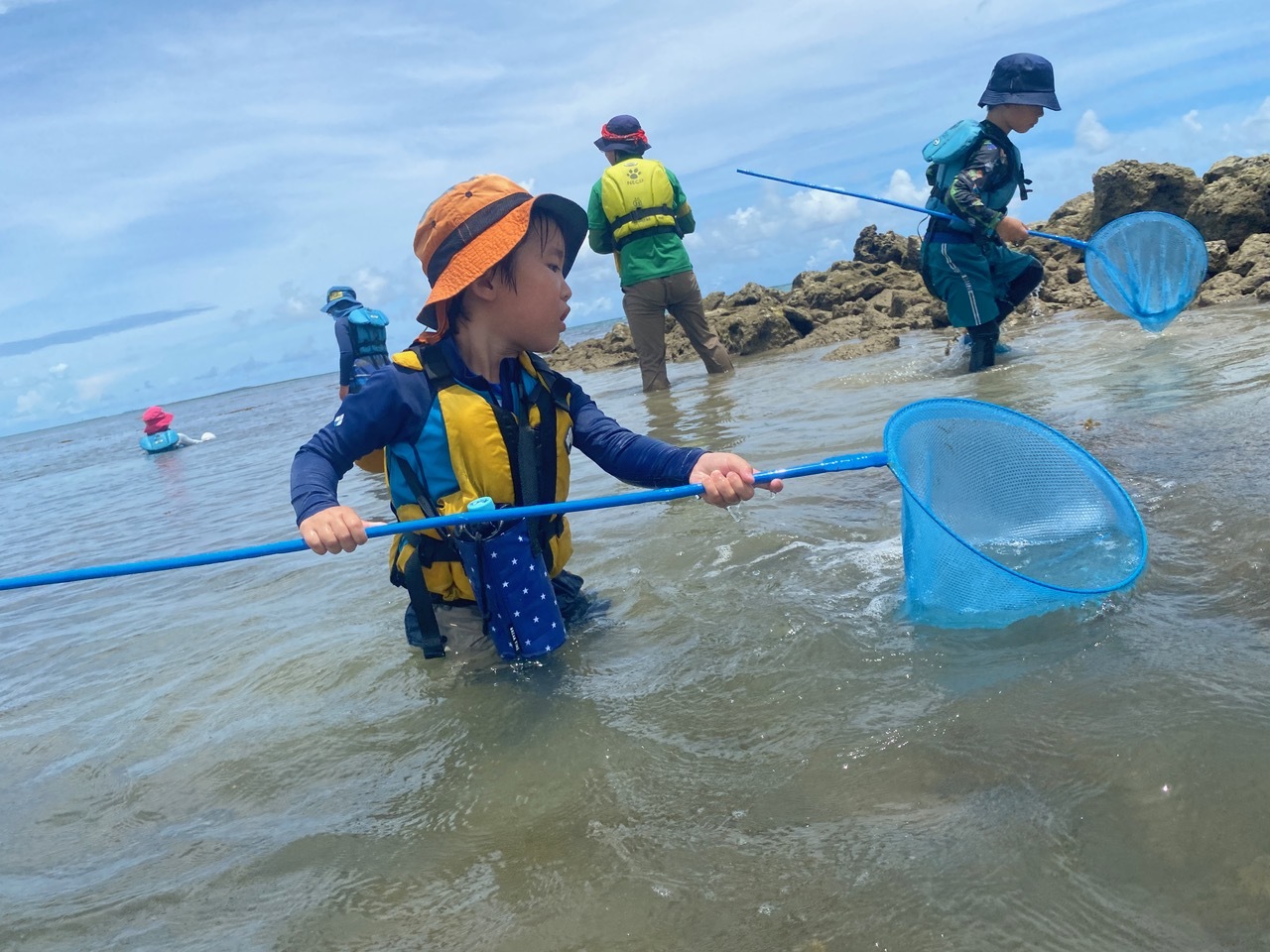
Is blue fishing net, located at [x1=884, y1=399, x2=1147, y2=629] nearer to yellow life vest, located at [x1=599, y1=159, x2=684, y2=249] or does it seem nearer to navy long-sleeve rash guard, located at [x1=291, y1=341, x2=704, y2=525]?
navy long-sleeve rash guard, located at [x1=291, y1=341, x2=704, y2=525]

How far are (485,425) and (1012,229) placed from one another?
5241 millimetres

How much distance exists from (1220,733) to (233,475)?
34.9 feet

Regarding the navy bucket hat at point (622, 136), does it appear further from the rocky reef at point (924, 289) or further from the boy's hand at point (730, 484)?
the boy's hand at point (730, 484)

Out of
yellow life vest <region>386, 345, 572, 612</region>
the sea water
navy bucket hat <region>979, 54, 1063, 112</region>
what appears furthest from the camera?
navy bucket hat <region>979, 54, 1063, 112</region>

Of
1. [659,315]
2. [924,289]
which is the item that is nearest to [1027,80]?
[659,315]

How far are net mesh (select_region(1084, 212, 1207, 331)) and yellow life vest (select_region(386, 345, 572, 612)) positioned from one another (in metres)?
5.49

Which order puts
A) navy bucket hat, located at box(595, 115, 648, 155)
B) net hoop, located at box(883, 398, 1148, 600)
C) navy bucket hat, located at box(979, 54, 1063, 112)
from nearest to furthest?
net hoop, located at box(883, 398, 1148, 600), navy bucket hat, located at box(979, 54, 1063, 112), navy bucket hat, located at box(595, 115, 648, 155)

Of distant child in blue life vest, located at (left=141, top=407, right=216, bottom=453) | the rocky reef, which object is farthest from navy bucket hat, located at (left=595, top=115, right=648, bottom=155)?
distant child in blue life vest, located at (left=141, top=407, right=216, bottom=453)

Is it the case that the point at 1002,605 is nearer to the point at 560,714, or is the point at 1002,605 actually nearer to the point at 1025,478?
the point at 1025,478

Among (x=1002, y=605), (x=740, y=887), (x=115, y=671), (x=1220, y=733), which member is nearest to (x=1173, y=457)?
(x=1002, y=605)

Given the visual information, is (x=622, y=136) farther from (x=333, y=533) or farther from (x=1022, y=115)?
(x=333, y=533)

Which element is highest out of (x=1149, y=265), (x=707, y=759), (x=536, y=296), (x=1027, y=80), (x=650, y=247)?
(x=1027, y=80)

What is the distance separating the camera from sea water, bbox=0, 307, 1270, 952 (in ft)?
5.14

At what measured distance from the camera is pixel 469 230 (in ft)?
8.96
